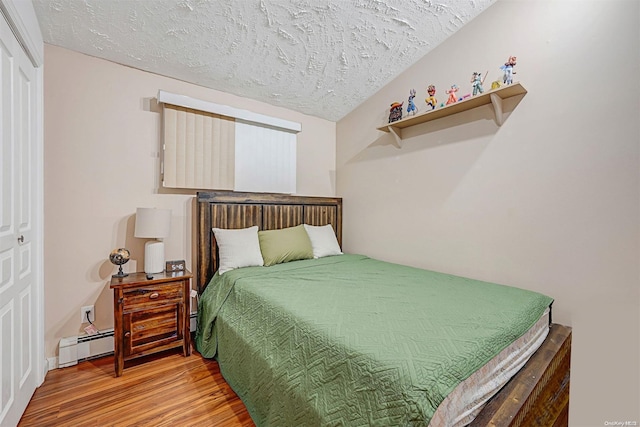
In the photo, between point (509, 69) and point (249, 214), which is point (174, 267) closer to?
point (249, 214)

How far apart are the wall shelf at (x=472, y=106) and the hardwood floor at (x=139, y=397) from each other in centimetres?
244

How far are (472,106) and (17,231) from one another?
9.68ft

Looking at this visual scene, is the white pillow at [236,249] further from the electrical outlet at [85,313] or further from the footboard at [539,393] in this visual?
the footboard at [539,393]

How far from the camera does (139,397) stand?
163 cm

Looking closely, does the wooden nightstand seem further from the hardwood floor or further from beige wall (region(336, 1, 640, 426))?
beige wall (region(336, 1, 640, 426))

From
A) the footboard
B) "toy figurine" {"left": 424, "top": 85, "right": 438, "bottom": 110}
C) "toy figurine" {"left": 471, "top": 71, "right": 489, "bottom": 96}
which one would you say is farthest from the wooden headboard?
the footboard

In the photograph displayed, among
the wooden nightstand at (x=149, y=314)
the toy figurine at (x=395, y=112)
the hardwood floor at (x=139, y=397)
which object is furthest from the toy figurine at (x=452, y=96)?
the hardwood floor at (x=139, y=397)

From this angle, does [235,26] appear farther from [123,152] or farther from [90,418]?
[90,418]

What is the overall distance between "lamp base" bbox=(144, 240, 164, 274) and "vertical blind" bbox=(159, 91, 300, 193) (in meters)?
0.52

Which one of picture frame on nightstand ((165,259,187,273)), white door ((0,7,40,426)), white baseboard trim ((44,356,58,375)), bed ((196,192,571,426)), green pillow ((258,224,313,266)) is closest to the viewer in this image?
bed ((196,192,571,426))

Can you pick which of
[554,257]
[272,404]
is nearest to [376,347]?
[272,404]

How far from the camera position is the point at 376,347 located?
1015 millimetres

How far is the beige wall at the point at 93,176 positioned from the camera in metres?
1.91

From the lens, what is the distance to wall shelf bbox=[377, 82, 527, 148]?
6.07ft
